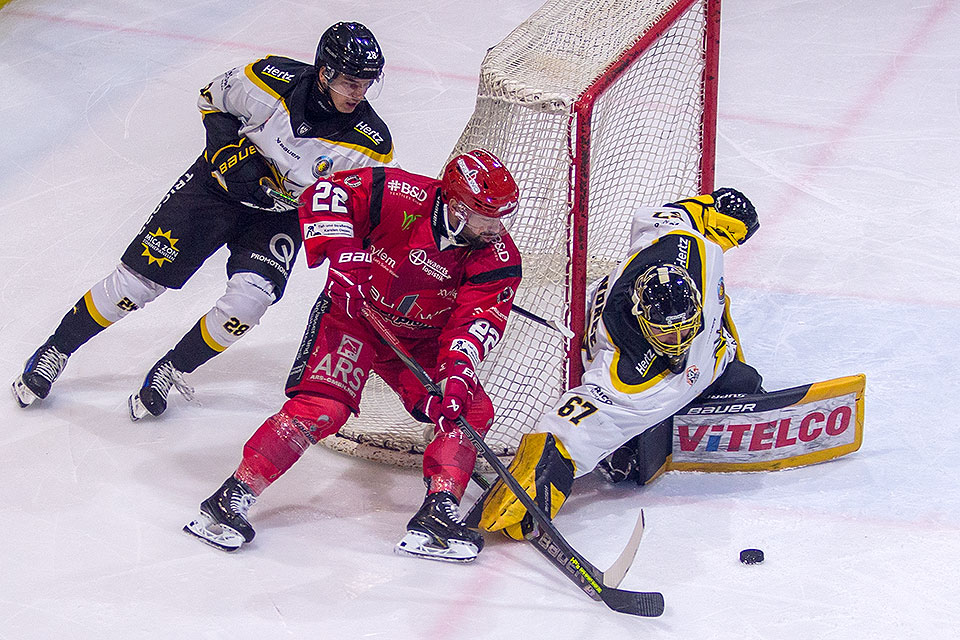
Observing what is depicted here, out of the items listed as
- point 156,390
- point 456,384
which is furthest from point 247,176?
point 456,384

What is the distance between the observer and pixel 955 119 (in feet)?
18.7

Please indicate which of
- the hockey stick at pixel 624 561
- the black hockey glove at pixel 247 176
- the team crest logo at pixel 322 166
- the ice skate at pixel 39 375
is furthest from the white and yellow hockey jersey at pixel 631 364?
the ice skate at pixel 39 375

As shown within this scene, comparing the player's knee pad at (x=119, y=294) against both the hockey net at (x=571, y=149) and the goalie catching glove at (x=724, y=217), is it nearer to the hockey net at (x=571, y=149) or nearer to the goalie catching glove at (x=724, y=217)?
the hockey net at (x=571, y=149)

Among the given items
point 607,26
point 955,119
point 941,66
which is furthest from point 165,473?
point 941,66

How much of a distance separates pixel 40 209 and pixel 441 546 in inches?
101

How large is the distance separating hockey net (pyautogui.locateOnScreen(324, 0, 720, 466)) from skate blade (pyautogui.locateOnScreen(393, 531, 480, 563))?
1.60ft

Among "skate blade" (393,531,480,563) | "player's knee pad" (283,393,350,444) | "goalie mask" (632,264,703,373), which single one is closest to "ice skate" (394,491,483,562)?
"skate blade" (393,531,480,563)

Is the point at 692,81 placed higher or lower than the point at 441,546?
higher

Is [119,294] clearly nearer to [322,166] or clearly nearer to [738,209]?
[322,166]

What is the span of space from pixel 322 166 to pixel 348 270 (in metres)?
0.47

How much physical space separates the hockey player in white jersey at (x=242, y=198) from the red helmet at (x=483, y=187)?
48 cm

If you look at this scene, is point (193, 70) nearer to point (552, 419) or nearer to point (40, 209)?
point (40, 209)

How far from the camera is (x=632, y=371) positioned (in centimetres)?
337

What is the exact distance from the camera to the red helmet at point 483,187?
310 centimetres
